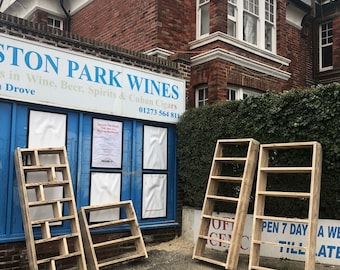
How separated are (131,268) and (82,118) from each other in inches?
98.5

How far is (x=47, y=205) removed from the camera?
544cm

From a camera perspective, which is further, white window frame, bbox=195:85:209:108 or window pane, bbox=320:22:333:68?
window pane, bbox=320:22:333:68

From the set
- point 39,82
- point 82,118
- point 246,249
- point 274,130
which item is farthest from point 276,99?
point 39,82

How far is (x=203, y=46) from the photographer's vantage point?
9.52 m

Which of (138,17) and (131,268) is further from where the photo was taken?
(138,17)

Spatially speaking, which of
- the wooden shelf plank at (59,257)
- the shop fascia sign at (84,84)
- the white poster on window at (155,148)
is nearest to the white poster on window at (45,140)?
the shop fascia sign at (84,84)

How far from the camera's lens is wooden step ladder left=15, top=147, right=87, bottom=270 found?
4895mm

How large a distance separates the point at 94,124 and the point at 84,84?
0.69 meters

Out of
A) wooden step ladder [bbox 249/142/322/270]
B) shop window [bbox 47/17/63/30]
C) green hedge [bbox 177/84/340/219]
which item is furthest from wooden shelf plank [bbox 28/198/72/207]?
shop window [bbox 47/17/63/30]

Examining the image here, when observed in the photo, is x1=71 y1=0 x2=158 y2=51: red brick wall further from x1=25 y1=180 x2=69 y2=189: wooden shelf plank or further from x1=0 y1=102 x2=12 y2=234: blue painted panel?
x1=25 y1=180 x2=69 y2=189: wooden shelf plank

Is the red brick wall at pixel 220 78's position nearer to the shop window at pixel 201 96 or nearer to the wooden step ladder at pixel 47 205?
the shop window at pixel 201 96

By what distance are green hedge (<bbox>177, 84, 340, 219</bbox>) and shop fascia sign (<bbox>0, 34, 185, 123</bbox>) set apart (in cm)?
68

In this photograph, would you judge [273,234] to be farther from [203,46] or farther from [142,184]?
[203,46]

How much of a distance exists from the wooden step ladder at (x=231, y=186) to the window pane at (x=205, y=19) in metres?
4.62
